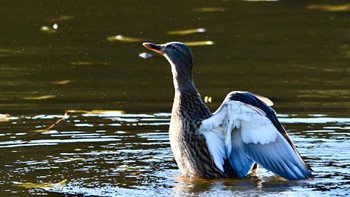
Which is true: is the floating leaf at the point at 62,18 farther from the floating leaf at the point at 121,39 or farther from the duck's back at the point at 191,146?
the duck's back at the point at 191,146

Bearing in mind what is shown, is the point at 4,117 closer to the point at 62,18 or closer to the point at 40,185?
the point at 40,185

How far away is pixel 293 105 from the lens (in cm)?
1221

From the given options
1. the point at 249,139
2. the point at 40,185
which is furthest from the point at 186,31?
the point at 40,185

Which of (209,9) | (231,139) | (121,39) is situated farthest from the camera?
(209,9)

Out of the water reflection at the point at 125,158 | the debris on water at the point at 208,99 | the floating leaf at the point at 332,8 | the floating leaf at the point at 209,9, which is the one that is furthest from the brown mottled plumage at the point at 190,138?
the floating leaf at the point at 332,8

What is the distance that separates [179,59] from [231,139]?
1085mm

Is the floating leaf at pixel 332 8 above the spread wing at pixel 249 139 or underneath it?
above

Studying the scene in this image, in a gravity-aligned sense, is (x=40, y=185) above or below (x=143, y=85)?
below

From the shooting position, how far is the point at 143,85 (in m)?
13.3

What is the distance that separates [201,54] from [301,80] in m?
2.11

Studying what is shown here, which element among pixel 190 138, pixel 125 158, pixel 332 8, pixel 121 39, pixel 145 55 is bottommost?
pixel 125 158

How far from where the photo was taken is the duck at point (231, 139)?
9.14m

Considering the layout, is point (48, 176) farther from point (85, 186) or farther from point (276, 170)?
point (276, 170)

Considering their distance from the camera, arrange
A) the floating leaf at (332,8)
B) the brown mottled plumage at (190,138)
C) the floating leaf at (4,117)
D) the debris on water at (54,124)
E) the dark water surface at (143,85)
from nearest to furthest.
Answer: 1. the dark water surface at (143,85)
2. the brown mottled plumage at (190,138)
3. the debris on water at (54,124)
4. the floating leaf at (4,117)
5. the floating leaf at (332,8)
